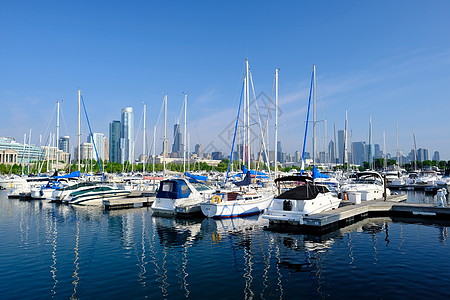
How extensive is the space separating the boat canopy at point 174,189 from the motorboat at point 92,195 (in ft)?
35.9

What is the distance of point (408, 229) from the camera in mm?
21750

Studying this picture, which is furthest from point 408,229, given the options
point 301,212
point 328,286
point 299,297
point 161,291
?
point 161,291

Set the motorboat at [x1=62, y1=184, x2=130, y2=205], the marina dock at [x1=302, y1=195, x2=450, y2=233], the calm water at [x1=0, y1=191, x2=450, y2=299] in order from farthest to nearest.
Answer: the motorboat at [x1=62, y1=184, x2=130, y2=205] < the marina dock at [x1=302, y1=195, x2=450, y2=233] < the calm water at [x1=0, y1=191, x2=450, y2=299]

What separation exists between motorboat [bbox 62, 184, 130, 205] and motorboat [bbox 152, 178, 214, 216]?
33.2ft

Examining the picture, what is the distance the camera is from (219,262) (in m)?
14.6

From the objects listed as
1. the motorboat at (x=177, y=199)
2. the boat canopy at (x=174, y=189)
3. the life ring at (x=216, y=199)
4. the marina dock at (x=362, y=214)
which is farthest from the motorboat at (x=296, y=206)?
the boat canopy at (x=174, y=189)

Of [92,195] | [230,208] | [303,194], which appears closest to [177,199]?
[230,208]

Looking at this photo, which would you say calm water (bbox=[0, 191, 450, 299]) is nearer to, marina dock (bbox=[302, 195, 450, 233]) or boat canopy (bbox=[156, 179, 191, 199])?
marina dock (bbox=[302, 195, 450, 233])

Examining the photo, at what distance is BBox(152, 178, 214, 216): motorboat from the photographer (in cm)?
2819

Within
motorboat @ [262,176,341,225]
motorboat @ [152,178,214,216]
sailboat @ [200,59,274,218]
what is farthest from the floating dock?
motorboat @ [262,176,341,225]

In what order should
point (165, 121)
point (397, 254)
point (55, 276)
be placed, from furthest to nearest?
1. point (165, 121)
2. point (397, 254)
3. point (55, 276)

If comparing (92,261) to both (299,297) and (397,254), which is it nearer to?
(299,297)

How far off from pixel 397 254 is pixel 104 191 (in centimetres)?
3199

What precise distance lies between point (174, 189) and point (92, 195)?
42.3ft
